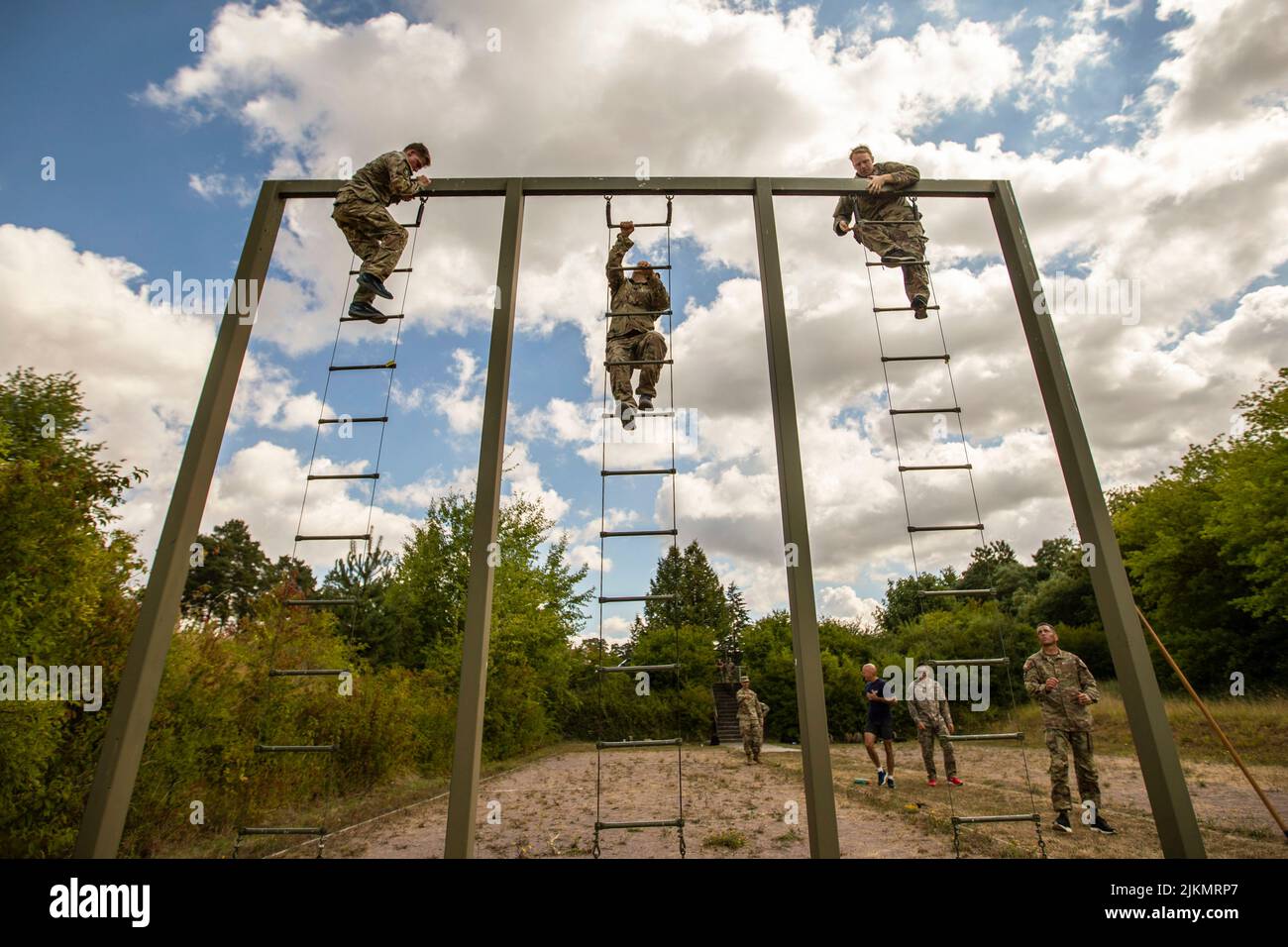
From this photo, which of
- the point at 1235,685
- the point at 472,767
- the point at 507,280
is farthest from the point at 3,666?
the point at 1235,685

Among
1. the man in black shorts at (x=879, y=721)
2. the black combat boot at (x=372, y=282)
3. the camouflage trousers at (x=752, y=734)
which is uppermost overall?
the black combat boot at (x=372, y=282)

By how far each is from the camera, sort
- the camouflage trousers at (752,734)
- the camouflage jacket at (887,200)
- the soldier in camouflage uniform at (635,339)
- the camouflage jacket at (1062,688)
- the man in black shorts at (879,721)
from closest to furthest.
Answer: the camouflage jacket at (887,200), the camouflage jacket at (1062,688), the soldier in camouflage uniform at (635,339), the man in black shorts at (879,721), the camouflage trousers at (752,734)

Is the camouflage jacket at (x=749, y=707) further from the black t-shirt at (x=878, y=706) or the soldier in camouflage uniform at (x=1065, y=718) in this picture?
the soldier in camouflage uniform at (x=1065, y=718)

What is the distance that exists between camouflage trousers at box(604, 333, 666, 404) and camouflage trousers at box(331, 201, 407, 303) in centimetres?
196

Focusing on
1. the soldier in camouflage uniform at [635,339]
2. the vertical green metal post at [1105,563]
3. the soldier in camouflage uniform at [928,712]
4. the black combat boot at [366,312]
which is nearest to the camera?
the vertical green metal post at [1105,563]

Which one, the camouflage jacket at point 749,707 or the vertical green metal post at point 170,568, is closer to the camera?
the vertical green metal post at point 170,568

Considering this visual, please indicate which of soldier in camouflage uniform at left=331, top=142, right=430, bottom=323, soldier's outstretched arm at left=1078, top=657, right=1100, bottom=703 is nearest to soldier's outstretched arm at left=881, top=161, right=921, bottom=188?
soldier in camouflage uniform at left=331, top=142, right=430, bottom=323

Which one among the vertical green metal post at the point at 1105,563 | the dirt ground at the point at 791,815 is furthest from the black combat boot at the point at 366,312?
Answer: the vertical green metal post at the point at 1105,563

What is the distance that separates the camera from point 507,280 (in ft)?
13.0

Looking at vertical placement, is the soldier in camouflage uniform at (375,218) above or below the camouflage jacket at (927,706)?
above

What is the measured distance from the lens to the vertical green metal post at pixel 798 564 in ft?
10.1

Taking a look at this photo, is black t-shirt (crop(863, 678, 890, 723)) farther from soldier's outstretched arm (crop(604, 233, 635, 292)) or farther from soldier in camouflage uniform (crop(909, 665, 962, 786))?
soldier's outstretched arm (crop(604, 233, 635, 292))
